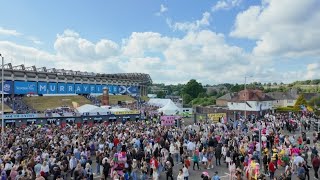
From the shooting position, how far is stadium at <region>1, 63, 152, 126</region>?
123 feet

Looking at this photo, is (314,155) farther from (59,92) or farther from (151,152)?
(59,92)

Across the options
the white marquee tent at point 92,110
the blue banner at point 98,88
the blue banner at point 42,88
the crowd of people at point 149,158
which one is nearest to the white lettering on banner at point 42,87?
the blue banner at point 42,88

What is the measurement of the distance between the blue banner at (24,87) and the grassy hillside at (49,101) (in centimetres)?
199

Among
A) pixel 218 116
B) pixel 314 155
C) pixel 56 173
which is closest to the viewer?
pixel 56 173

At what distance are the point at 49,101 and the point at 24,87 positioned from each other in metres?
5.98

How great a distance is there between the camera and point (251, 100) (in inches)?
2527

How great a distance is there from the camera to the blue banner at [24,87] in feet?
177

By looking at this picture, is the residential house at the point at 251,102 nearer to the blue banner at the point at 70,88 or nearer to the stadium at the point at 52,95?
the stadium at the point at 52,95

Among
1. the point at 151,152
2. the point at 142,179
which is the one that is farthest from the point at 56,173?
the point at 151,152

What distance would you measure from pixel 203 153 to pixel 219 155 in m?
1.04

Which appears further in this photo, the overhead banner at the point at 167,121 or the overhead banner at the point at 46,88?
the overhead banner at the point at 46,88

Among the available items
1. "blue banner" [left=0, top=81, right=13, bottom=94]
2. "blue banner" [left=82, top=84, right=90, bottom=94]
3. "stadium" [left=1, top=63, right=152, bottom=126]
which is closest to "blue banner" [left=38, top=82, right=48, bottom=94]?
"stadium" [left=1, top=63, right=152, bottom=126]

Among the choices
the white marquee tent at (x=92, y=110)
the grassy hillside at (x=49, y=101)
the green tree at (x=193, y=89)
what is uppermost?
the green tree at (x=193, y=89)

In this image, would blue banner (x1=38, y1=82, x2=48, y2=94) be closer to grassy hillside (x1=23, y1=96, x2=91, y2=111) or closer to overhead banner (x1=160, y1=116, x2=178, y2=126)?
grassy hillside (x1=23, y1=96, x2=91, y2=111)
